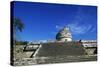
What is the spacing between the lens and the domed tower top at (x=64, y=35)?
314 centimetres

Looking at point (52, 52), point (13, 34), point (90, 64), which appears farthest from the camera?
point (90, 64)

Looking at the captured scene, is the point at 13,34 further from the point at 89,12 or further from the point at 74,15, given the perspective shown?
the point at 89,12

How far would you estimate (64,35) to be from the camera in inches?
125

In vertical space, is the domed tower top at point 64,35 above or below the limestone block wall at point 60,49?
above

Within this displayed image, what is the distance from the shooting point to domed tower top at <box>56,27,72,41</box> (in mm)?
3141

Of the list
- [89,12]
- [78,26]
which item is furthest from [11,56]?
[89,12]

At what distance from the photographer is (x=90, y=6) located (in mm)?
3295

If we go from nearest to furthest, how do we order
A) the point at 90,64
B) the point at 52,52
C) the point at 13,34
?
the point at 13,34, the point at 52,52, the point at 90,64

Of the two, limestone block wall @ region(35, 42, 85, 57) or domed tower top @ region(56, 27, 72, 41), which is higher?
domed tower top @ region(56, 27, 72, 41)

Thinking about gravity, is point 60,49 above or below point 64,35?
below

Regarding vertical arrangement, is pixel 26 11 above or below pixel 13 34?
above
